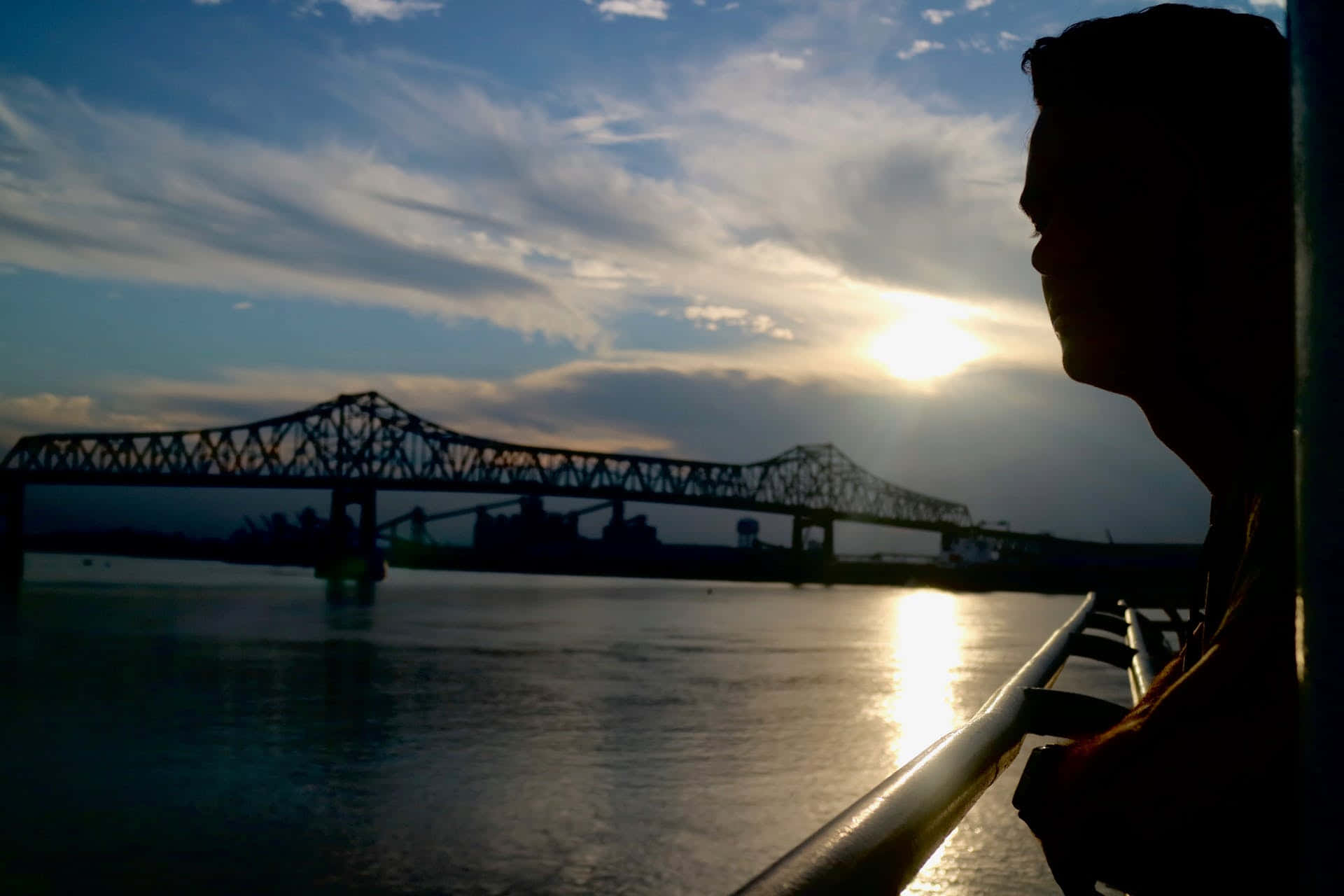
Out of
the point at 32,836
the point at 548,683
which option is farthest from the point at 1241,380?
the point at 548,683

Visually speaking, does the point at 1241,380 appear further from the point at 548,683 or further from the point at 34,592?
the point at 34,592

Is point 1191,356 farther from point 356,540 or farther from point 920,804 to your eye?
point 356,540

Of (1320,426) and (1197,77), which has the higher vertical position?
(1197,77)

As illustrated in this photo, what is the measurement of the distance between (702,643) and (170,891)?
24913mm

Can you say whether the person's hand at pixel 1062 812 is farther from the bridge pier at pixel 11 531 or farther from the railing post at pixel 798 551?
the railing post at pixel 798 551

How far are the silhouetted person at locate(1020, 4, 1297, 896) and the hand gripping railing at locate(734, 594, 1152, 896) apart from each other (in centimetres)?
10

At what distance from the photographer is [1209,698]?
0.63 m

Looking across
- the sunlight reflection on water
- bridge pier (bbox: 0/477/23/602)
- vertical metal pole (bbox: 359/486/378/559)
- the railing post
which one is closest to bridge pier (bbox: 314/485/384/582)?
vertical metal pole (bbox: 359/486/378/559)

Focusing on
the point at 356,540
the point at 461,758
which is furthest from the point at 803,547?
the point at 461,758

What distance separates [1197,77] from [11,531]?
105062 mm

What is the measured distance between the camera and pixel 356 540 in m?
94.8

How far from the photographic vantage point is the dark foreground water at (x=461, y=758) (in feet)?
28.9

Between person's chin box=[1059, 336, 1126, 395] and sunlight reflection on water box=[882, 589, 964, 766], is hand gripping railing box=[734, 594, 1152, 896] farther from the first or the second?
person's chin box=[1059, 336, 1126, 395]

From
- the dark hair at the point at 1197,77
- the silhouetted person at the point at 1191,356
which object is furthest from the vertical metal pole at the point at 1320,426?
the dark hair at the point at 1197,77
